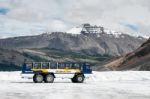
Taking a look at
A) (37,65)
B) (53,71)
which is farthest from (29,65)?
(53,71)

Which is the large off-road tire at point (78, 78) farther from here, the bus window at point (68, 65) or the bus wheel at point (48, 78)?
the bus wheel at point (48, 78)

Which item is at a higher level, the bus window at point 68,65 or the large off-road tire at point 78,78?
the bus window at point 68,65

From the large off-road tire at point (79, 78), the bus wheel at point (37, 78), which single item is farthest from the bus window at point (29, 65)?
the large off-road tire at point (79, 78)

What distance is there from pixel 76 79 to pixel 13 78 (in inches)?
441

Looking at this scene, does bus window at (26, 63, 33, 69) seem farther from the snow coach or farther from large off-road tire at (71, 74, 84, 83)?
large off-road tire at (71, 74, 84, 83)

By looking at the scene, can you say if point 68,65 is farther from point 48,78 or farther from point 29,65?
point 29,65

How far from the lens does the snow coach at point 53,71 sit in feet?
139

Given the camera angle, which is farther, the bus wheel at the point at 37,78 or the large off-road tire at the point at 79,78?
the large off-road tire at the point at 79,78

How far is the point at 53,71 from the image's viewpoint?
43031mm

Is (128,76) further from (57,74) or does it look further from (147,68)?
(147,68)

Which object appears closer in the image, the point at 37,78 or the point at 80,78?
the point at 37,78

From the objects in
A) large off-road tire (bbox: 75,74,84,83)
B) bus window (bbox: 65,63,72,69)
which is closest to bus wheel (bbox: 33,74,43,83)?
bus window (bbox: 65,63,72,69)

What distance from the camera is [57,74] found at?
43.2m

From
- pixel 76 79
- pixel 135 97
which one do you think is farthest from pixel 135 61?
pixel 135 97
